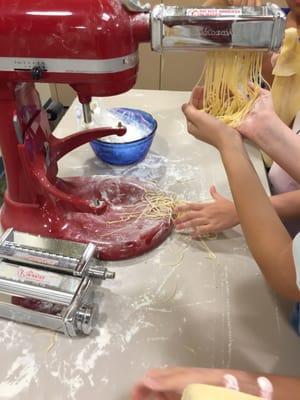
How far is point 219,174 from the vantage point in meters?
0.97

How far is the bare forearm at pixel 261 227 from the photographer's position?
1.90 ft

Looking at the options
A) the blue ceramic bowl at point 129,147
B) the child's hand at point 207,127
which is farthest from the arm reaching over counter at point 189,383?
the blue ceramic bowl at point 129,147

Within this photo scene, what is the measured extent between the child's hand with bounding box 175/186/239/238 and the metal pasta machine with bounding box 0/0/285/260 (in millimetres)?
100

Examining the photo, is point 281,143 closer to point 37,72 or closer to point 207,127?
point 207,127

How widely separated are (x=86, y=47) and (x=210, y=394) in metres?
0.50

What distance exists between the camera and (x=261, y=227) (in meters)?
0.60

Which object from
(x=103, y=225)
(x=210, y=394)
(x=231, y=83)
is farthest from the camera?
(x=103, y=225)

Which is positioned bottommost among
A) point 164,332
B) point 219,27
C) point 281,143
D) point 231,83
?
point 164,332

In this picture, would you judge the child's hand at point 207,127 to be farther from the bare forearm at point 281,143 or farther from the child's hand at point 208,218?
the child's hand at point 208,218

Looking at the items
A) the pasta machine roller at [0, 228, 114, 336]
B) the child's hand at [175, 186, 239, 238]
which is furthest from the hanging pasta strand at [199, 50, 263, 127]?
the pasta machine roller at [0, 228, 114, 336]

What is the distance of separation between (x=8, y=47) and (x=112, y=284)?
0.44m

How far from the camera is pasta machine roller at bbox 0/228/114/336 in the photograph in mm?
618

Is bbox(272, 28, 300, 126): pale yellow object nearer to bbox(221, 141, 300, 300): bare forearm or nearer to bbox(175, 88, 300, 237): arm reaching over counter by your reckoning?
bbox(175, 88, 300, 237): arm reaching over counter

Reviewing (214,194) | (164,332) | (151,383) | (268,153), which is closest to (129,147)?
(214,194)
